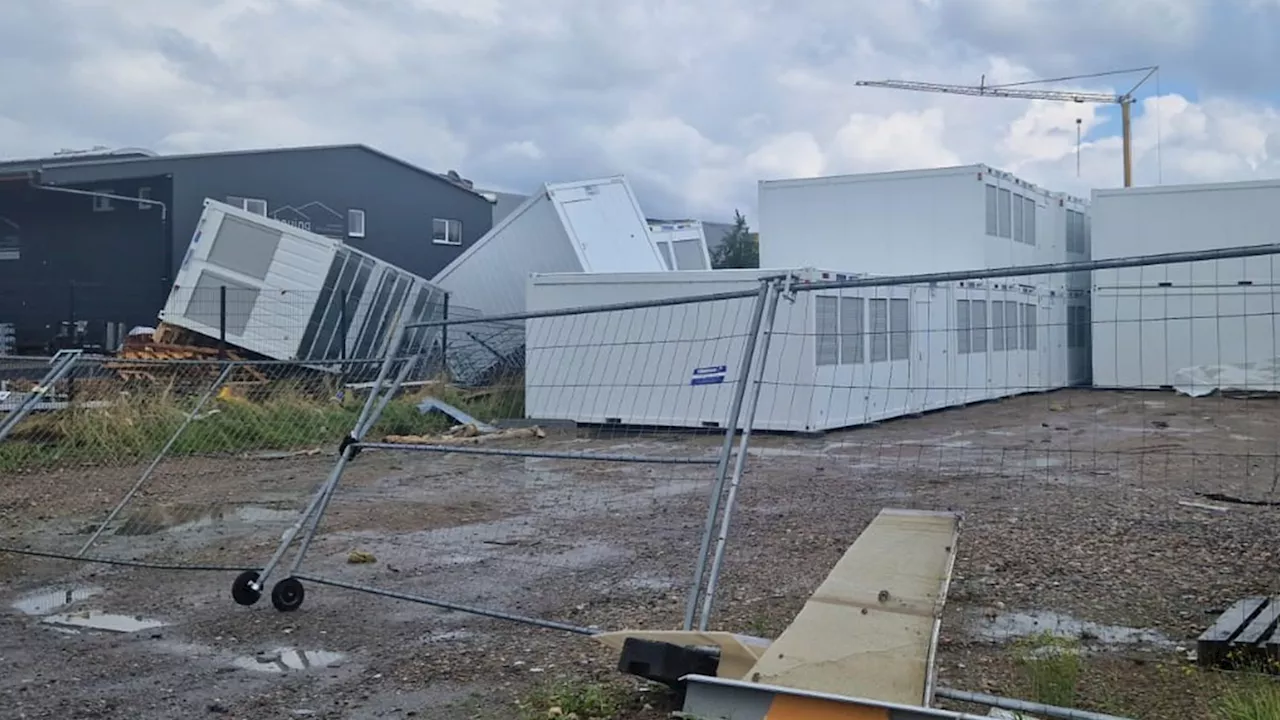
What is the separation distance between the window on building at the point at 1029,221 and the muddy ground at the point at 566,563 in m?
10.8

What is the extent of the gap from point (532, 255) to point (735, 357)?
7926 millimetres

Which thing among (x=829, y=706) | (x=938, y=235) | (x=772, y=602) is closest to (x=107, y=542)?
(x=772, y=602)

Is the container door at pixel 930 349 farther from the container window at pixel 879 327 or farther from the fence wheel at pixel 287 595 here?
the fence wheel at pixel 287 595

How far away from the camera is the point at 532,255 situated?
74.8 feet

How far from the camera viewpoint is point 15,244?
30500 mm

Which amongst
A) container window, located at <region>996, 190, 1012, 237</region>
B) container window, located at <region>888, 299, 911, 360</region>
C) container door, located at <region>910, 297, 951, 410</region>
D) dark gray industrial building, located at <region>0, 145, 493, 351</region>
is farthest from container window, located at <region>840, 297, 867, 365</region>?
dark gray industrial building, located at <region>0, 145, 493, 351</region>

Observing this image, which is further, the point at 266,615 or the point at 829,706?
the point at 266,615

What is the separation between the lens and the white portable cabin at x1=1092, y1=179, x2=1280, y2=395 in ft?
69.4

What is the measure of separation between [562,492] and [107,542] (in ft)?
14.2

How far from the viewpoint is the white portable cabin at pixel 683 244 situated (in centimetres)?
2594

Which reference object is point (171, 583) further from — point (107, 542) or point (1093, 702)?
point (1093, 702)

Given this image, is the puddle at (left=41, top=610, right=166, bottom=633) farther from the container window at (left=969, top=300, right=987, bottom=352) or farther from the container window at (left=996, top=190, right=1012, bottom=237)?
the container window at (left=996, top=190, right=1012, bottom=237)

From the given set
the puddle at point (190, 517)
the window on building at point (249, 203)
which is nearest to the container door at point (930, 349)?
the puddle at point (190, 517)

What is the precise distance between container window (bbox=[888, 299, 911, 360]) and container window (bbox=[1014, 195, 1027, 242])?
7.81 metres
